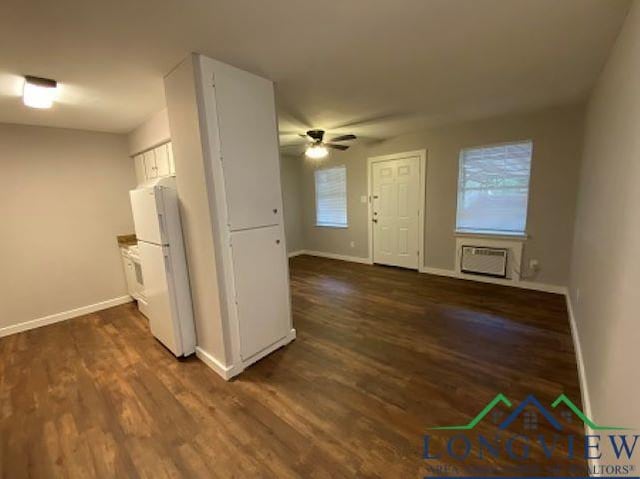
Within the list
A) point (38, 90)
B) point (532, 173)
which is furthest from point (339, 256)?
point (38, 90)

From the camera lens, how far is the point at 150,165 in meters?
3.43

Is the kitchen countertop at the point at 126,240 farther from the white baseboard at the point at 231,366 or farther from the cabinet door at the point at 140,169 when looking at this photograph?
the white baseboard at the point at 231,366

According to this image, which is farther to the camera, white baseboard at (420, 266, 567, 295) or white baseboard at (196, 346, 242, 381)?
white baseboard at (420, 266, 567, 295)

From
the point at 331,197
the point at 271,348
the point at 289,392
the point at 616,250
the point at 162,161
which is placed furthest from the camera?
the point at 331,197

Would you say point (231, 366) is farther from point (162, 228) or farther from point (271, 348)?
point (162, 228)

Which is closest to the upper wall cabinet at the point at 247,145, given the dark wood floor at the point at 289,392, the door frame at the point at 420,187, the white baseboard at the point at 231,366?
the white baseboard at the point at 231,366

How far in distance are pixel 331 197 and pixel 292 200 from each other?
1.00m

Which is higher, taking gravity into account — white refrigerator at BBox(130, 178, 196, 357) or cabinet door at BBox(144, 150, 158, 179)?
cabinet door at BBox(144, 150, 158, 179)

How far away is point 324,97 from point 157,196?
1.82 metres

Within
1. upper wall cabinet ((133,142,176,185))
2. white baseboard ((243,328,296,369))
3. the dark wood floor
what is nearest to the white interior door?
the dark wood floor

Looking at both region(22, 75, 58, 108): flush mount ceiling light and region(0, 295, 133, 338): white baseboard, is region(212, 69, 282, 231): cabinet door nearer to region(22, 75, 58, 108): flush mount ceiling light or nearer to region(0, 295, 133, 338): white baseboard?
region(22, 75, 58, 108): flush mount ceiling light

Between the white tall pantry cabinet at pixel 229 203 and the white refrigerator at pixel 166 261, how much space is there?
0.40 feet

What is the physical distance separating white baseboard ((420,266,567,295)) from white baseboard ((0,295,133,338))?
4803 mm

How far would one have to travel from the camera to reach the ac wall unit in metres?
3.93
